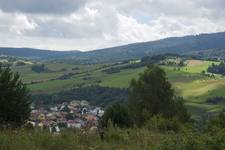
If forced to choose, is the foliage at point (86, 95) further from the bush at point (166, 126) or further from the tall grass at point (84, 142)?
the tall grass at point (84, 142)

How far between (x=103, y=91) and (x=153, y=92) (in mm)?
121728

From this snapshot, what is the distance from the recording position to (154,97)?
150ft

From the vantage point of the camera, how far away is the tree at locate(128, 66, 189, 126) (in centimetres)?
4534

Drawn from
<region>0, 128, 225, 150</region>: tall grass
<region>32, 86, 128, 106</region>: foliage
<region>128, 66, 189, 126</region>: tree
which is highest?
<region>0, 128, 225, 150</region>: tall grass

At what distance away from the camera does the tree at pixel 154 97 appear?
45344mm

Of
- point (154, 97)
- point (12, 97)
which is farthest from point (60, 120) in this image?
point (154, 97)

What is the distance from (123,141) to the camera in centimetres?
970

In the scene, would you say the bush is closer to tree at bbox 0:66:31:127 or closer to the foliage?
tree at bbox 0:66:31:127

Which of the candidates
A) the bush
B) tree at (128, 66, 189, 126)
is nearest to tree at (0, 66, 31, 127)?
tree at (128, 66, 189, 126)

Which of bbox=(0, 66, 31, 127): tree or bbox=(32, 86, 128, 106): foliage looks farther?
bbox=(32, 86, 128, 106): foliage

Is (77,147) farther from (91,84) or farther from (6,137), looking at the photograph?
(91,84)

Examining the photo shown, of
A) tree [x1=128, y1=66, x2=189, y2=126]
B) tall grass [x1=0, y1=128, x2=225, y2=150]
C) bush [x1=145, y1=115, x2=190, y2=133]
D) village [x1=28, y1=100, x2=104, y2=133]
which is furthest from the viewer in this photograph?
tree [x1=128, y1=66, x2=189, y2=126]

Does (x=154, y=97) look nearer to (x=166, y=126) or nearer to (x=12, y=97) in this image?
(x=12, y=97)

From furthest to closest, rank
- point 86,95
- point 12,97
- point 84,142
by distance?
point 86,95 → point 12,97 → point 84,142
